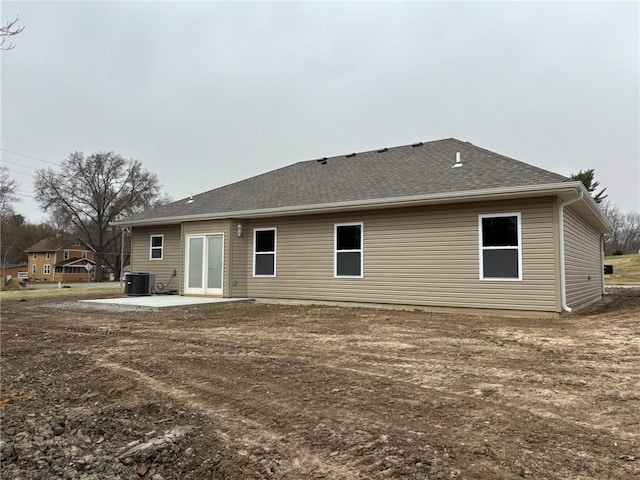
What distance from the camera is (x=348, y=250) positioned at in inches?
421

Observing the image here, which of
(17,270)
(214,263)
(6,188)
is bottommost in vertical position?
(17,270)

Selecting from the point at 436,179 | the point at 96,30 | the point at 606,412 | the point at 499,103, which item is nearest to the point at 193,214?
the point at 96,30

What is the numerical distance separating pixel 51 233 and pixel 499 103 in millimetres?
58260

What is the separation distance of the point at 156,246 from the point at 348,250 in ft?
26.1

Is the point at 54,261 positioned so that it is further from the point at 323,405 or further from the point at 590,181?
the point at 323,405

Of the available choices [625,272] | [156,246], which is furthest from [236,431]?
[625,272]

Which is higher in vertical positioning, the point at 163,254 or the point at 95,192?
the point at 95,192

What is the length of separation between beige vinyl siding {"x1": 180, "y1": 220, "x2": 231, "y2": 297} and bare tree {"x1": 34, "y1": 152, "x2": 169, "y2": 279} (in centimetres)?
3250

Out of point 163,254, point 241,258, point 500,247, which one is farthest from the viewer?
point 163,254

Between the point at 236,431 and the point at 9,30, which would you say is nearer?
the point at 236,431

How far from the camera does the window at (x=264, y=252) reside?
12.0m

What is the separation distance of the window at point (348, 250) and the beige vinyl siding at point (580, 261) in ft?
15.1

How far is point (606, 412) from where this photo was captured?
9.98 ft

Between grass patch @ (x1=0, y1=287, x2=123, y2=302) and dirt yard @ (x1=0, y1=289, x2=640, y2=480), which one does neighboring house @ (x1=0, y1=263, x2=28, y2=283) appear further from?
dirt yard @ (x1=0, y1=289, x2=640, y2=480)
